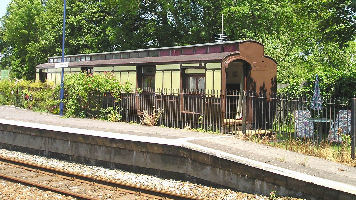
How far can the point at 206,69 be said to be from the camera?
51.1 feet

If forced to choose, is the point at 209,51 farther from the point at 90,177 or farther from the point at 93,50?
the point at 93,50

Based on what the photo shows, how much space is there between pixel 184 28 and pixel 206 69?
19857 mm

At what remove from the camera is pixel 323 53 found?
31031 millimetres

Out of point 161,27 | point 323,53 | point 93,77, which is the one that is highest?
point 161,27

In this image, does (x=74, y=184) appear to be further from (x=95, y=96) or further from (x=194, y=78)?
(x=95, y=96)

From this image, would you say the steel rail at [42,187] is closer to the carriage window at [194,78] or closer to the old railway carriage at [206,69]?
the old railway carriage at [206,69]

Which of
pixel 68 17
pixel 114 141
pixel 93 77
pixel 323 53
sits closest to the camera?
pixel 114 141

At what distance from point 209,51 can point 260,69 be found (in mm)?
2373

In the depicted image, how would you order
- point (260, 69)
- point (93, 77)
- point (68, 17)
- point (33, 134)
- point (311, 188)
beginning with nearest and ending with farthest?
point (311, 188) < point (33, 134) < point (260, 69) < point (93, 77) < point (68, 17)

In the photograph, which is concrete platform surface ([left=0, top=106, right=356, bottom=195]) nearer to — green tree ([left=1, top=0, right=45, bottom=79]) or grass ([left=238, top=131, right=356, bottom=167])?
grass ([left=238, top=131, right=356, bottom=167])

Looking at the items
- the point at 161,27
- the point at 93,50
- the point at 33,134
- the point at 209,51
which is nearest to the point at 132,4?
the point at 161,27

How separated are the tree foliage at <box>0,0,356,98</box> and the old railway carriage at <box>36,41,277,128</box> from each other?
1917mm

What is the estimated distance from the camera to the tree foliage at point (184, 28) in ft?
80.6

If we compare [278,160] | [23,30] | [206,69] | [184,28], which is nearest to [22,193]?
[278,160]
